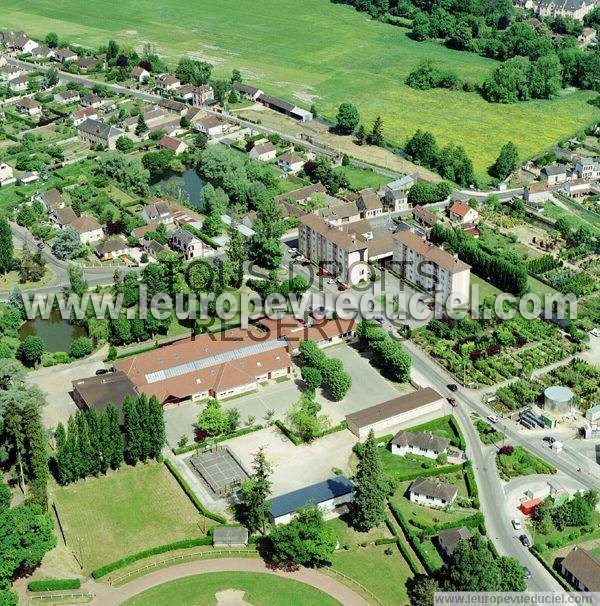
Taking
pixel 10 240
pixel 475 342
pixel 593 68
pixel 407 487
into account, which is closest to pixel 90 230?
pixel 10 240

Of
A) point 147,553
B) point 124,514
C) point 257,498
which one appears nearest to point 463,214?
point 257,498

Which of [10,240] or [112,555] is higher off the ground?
[10,240]

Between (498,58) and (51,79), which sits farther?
(498,58)

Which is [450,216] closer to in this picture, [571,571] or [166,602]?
[571,571]

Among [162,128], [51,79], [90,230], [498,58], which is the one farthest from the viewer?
[498,58]

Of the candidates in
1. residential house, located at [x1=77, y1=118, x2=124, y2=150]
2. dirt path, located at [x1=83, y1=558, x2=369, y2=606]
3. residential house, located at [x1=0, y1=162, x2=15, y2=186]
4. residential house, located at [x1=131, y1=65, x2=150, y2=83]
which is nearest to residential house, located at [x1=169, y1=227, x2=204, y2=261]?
residential house, located at [x1=0, y1=162, x2=15, y2=186]

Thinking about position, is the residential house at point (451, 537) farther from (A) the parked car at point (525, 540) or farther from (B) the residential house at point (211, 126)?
(B) the residential house at point (211, 126)

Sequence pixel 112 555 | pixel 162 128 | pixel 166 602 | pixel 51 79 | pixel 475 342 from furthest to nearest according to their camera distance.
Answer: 1. pixel 51 79
2. pixel 162 128
3. pixel 475 342
4. pixel 112 555
5. pixel 166 602

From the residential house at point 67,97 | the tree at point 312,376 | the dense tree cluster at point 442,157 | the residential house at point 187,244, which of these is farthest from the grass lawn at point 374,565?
the residential house at point 67,97
